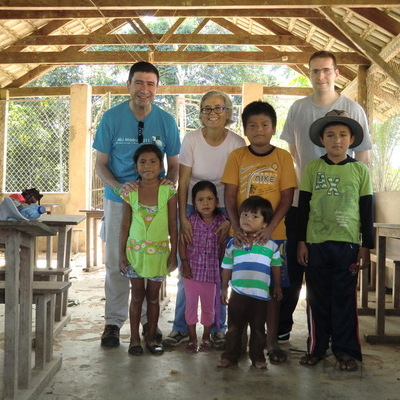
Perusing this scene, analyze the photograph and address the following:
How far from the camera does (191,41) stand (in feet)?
28.2

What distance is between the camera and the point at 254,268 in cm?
276

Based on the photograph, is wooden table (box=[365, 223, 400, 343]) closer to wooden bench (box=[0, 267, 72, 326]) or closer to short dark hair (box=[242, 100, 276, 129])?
short dark hair (box=[242, 100, 276, 129])

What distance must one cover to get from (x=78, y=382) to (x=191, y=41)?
6945mm

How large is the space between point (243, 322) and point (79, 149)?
7.65 metres

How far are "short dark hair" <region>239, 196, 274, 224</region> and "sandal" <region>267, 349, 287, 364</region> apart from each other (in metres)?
0.70

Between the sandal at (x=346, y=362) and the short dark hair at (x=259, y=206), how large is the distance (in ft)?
2.59

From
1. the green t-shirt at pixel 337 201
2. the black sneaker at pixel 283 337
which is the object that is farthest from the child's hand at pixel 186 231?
the black sneaker at pixel 283 337

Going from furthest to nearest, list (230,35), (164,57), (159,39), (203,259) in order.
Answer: (164,57), (230,35), (159,39), (203,259)

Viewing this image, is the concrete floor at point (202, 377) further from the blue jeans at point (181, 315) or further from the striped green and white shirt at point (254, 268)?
the striped green and white shirt at point (254, 268)

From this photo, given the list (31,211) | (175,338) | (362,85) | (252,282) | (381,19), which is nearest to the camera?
(31,211)

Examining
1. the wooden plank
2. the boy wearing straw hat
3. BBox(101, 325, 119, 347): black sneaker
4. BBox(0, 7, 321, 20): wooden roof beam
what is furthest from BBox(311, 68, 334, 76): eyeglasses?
the wooden plank

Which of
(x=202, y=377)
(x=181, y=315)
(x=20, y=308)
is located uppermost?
(x=20, y=308)

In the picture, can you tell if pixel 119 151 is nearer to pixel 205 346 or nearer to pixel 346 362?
pixel 205 346

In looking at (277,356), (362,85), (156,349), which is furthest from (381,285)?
(362,85)
